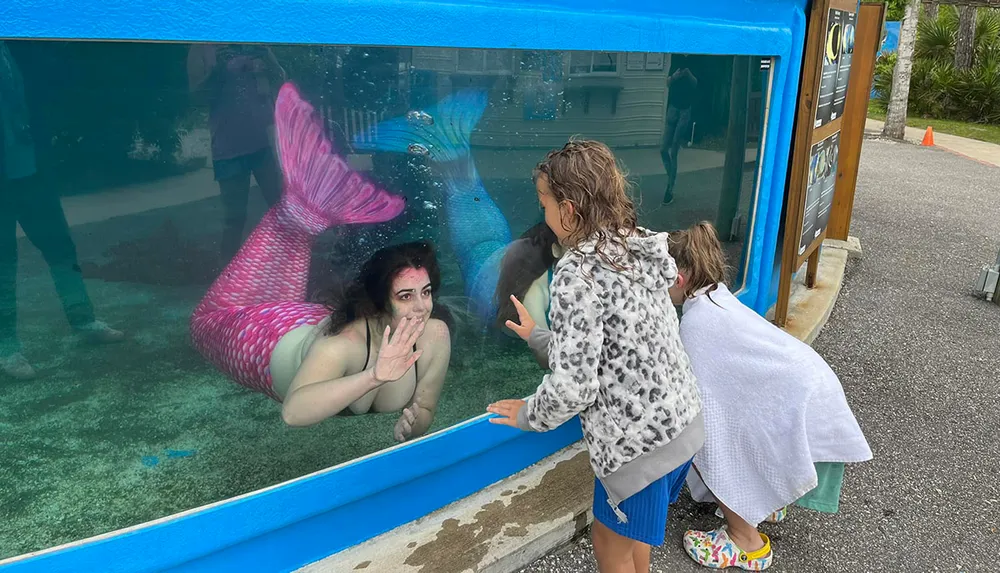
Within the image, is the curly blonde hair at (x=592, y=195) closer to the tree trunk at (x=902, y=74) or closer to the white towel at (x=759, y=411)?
the white towel at (x=759, y=411)

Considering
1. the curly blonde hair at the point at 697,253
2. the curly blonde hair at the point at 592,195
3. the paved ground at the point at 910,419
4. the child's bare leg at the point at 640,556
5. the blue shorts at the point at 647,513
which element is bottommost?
the paved ground at the point at 910,419

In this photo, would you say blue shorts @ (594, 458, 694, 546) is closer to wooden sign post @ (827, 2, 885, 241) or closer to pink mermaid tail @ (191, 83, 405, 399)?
pink mermaid tail @ (191, 83, 405, 399)

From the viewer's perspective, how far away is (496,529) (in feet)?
7.75

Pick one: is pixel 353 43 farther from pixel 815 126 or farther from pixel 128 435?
pixel 815 126

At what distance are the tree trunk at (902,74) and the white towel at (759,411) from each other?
1223 centimetres

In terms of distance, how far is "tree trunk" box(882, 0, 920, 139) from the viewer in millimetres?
12398

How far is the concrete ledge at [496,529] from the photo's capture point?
2203mm

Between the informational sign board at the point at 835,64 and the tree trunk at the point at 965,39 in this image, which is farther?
the tree trunk at the point at 965,39

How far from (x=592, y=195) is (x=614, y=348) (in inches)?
14.0

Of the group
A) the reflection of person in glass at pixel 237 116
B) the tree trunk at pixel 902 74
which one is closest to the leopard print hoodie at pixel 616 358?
the reflection of person in glass at pixel 237 116

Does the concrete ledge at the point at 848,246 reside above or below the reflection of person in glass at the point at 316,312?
below

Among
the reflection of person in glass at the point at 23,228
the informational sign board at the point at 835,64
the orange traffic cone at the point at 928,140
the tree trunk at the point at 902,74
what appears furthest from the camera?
the orange traffic cone at the point at 928,140

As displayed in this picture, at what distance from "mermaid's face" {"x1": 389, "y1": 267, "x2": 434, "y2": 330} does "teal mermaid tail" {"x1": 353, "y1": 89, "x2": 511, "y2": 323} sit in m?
0.16

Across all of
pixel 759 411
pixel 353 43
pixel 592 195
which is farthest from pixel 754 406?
pixel 353 43
